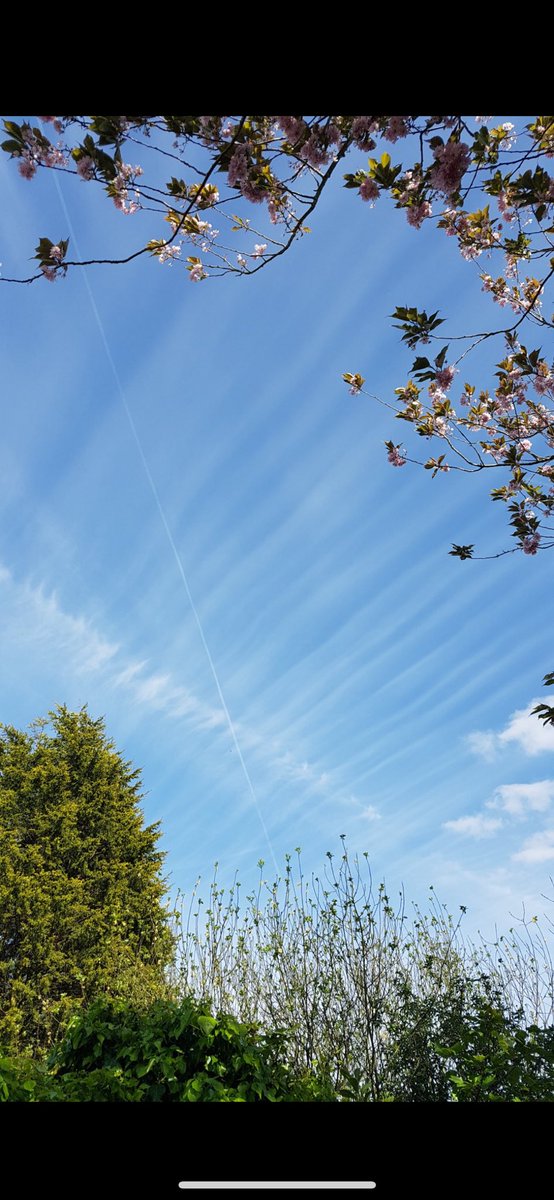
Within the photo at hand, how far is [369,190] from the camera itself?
7.93 ft

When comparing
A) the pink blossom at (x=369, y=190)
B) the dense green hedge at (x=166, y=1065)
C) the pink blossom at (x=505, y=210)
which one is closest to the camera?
the pink blossom at (x=369, y=190)

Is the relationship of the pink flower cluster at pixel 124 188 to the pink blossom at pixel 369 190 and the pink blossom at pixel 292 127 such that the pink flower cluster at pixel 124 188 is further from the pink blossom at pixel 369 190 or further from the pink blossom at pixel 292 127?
the pink blossom at pixel 369 190

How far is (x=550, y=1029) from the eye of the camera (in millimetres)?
3771

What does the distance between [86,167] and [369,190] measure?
3.02 ft

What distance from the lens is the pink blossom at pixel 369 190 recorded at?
7.89ft

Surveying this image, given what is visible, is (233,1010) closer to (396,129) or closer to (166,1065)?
(166,1065)

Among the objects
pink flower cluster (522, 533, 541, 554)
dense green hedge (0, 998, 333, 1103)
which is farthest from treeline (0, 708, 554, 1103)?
pink flower cluster (522, 533, 541, 554)

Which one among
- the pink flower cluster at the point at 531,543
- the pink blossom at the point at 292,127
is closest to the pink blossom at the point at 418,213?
the pink blossom at the point at 292,127

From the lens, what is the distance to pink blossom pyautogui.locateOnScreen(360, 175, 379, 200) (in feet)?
7.89

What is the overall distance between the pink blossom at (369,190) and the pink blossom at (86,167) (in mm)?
887

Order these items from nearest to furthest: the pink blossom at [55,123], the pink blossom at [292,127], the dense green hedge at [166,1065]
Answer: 1. the pink blossom at [292,127]
2. the pink blossom at [55,123]
3. the dense green hedge at [166,1065]
